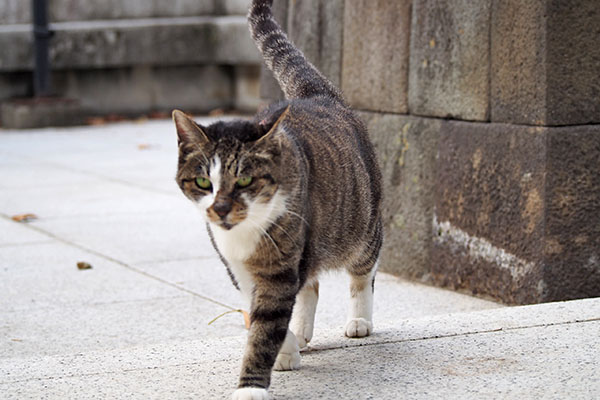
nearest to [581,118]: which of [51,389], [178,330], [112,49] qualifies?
[178,330]

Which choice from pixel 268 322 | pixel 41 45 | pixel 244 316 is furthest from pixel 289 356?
pixel 41 45

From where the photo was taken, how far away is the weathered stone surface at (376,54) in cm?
501

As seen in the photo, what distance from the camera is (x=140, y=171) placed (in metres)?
8.42

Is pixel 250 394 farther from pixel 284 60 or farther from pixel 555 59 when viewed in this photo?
pixel 555 59

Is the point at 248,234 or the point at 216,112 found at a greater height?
the point at 248,234

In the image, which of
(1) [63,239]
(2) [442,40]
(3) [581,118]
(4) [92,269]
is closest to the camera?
(3) [581,118]

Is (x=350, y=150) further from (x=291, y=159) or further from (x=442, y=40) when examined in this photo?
(x=442, y=40)

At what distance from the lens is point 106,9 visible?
12.6m

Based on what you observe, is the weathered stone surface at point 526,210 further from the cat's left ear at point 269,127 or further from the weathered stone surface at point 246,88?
the weathered stone surface at point 246,88

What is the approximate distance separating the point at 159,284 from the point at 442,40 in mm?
1905

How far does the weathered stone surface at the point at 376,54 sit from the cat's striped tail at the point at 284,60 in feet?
3.96

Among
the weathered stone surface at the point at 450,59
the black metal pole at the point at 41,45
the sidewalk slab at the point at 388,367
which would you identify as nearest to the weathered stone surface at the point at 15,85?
the black metal pole at the point at 41,45

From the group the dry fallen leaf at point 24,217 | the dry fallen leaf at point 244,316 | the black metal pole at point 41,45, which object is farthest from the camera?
the black metal pole at point 41,45

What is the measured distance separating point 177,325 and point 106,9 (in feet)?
30.1
